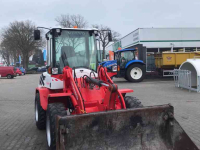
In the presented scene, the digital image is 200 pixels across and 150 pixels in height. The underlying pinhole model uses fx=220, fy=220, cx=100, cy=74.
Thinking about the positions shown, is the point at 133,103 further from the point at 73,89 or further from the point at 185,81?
the point at 185,81

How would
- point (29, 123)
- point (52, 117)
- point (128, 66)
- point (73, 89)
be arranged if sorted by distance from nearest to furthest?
point (52, 117) < point (73, 89) < point (29, 123) < point (128, 66)

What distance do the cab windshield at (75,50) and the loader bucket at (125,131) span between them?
2187 millimetres

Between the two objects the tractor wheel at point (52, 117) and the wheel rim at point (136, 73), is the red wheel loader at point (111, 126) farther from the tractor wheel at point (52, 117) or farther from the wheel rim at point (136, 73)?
the wheel rim at point (136, 73)

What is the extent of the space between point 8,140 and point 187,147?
12.5 feet

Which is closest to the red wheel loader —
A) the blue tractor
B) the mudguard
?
the mudguard

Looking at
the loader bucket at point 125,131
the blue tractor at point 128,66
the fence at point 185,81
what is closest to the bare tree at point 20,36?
→ the blue tractor at point 128,66

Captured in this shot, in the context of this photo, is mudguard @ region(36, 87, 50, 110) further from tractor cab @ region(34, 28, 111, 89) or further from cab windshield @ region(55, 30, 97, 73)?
cab windshield @ region(55, 30, 97, 73)

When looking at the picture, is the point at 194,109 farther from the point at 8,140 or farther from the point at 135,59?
the point at 135,59

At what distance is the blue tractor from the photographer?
53.6 ft

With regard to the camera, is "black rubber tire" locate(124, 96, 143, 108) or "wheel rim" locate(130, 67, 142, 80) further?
"wheel rim" locate(130, 67, 142, 80)

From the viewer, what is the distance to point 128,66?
16328 millimetres

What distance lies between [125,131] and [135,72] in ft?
43.6

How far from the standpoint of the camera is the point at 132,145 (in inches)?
137

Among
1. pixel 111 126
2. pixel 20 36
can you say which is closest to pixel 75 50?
pixel 111 126
